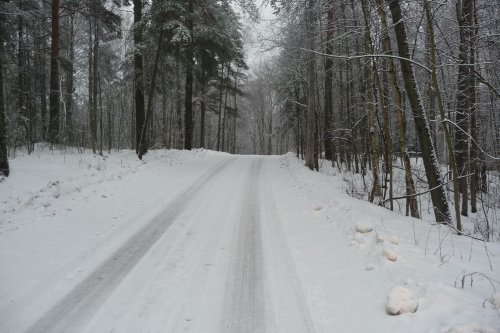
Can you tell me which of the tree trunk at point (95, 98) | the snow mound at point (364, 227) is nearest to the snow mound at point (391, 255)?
the snow mound at point (364, 227)

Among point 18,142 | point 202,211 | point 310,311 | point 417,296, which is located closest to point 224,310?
point 310,311

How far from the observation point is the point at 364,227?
588 cm

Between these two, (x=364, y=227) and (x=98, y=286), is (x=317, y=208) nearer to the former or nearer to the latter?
(x=364, y=227)

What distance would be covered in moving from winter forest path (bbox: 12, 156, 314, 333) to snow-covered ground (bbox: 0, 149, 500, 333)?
20 mm

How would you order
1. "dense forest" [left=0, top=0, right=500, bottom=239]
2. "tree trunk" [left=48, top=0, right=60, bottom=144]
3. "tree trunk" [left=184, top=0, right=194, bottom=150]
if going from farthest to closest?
"tree trunk" [left=184, top=0, right=194, bottom=150]
"tree trunk" [left=48, top=0, right=60, bottom=144]
"dense forest" [left=0, top=0, right=500, bottom=239]

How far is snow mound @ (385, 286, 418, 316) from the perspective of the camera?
358 cm

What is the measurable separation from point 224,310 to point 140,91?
1482cm

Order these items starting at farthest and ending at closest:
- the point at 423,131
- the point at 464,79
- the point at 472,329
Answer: the point at 464,79
the point at 423,131
the point at 472,329

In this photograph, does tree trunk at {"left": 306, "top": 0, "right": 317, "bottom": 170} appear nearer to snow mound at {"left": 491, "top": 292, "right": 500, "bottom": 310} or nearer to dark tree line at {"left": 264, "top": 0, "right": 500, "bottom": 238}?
dark tree line at {"left": 264, "top": 0, "right": 500, "bottom": 238}

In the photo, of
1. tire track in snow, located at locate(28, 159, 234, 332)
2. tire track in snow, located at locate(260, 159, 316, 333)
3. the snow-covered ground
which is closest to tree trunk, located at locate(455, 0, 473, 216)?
the snow-covered ground

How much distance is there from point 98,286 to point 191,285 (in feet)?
3.90

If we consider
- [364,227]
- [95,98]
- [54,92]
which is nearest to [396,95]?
[364,227]

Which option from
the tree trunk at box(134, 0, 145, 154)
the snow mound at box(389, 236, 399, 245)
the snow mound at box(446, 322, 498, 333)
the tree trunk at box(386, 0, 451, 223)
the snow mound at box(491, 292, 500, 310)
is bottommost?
the snow mound at box(446, 322, 498, 333)

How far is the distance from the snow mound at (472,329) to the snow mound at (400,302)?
1.75ft
